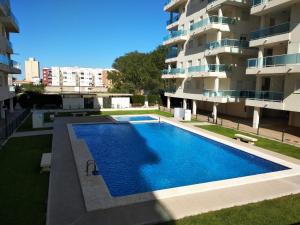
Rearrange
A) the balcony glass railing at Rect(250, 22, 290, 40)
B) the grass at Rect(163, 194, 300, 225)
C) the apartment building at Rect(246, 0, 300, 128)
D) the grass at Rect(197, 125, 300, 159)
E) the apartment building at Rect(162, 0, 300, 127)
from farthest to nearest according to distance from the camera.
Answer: the apartment building at Rect(162, 0, 300, 127) < the balcony glass railing at Rect(250, 22, 290, 40) < the apartment building at Rect(246, 0, 300, 128) < the grass at Rect(197, 125, 300, 159) < the grass at Rect(163, 194, 300, 225)

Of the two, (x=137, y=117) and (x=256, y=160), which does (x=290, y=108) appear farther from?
(x=137, y=117)

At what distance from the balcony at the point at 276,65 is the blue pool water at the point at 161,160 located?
25.5 feet

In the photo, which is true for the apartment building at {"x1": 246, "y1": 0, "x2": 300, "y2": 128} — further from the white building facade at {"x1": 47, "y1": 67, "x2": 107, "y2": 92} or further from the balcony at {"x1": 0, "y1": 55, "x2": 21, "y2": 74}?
the white building facade at {"x1": 47, "y1": 67, "x2": 107, "y2": 92}

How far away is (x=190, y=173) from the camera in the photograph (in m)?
13.1

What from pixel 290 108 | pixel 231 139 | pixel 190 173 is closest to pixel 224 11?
pixel 290 108

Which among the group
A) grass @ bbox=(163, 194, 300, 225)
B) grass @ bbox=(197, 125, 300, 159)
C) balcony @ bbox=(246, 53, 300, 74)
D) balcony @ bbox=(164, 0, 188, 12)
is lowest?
grass @ bbox=(163, 194, 300, 225)

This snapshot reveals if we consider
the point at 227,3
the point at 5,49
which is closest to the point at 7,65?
the point at 5,49

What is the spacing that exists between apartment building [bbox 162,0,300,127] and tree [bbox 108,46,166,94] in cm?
1972

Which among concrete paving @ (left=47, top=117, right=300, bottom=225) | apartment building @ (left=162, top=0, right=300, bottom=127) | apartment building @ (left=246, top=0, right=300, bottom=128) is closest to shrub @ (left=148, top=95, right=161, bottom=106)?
apartment building @ (left=162, top=0, right=300, bottom=127)

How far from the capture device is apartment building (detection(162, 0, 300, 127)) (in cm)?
2122

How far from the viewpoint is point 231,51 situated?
1043 inches

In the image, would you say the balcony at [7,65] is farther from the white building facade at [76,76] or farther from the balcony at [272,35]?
the white building facade at [76,76]

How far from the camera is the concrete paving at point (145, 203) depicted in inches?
306

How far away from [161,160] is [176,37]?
25.6 meters
